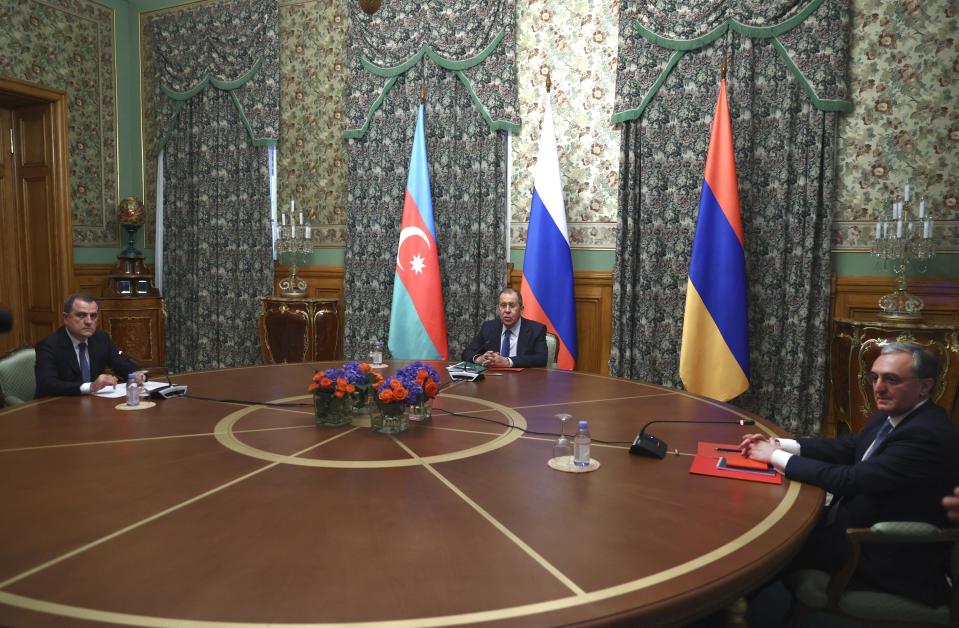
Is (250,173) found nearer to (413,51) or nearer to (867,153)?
(413,51)

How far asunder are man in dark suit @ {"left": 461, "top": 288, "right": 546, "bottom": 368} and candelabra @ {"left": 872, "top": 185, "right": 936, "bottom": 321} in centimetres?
207

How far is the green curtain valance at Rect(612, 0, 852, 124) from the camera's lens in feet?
14.3

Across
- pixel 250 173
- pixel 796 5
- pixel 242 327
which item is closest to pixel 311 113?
pixel 250 173

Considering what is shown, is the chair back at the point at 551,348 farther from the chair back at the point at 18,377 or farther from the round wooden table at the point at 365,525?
the chair back at the point at 18,377

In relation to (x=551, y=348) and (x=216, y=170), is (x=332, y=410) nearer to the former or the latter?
(x=551, y=348)

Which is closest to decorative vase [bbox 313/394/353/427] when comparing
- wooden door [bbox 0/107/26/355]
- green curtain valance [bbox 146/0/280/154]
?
green curtain valance [bbox 146/0/280/154]

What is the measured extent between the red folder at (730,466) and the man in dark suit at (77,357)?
215 cm

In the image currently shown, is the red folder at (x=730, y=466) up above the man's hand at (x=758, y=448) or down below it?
below

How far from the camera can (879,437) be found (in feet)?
6.52

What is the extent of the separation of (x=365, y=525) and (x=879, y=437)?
1510 mm

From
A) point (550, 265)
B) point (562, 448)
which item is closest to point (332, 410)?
point (562, 448)

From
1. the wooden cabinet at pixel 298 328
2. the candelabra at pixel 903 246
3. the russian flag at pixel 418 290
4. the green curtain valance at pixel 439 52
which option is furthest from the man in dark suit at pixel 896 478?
the wooden cabinet at pixel 298 328

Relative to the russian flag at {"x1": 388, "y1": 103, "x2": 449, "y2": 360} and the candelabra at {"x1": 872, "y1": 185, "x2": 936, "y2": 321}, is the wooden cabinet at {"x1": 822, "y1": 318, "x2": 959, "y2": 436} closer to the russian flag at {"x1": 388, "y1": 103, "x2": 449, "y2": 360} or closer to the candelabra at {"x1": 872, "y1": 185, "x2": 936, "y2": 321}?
the candelabra at {"x1": 872, "y1": 185, "x2": 936, "y2": 321}

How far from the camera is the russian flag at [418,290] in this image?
17.1 ft
